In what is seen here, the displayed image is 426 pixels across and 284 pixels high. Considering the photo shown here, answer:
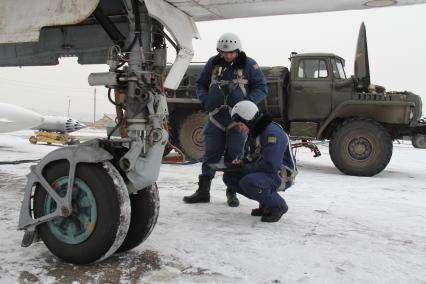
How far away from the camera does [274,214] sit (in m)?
3.60

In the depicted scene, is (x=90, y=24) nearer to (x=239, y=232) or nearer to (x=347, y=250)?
(x=239, y=232)

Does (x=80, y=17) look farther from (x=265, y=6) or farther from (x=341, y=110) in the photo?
(x=341, y=110)

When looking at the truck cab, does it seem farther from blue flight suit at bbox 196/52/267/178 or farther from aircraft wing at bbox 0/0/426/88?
aircraft wing at bbox 0/0/426/88

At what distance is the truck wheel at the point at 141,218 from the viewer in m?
2.60

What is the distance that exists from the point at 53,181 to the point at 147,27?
1207 mm

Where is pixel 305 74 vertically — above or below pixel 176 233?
above

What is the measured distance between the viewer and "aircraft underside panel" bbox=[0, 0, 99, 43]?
8.17 feet

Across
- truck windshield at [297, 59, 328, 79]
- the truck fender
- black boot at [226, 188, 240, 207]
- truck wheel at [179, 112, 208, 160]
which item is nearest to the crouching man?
black boot at [226, 188, 240, 207]

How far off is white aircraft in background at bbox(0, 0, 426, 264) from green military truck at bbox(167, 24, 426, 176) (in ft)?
16.0

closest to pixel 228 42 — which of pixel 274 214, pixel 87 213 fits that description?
pixel 274 214

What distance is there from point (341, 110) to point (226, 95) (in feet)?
13.7

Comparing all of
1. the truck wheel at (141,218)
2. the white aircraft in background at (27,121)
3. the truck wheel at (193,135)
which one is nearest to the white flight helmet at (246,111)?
the truck wheel at (141,218)

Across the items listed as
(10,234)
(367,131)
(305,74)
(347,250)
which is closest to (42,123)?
(305,74)

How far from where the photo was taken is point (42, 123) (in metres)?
14.1
